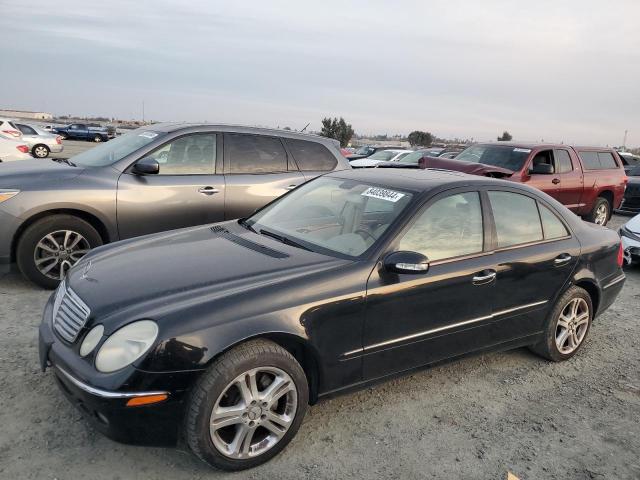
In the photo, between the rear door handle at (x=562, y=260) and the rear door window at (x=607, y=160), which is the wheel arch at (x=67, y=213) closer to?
the rear door handle at (x=562, y=260)

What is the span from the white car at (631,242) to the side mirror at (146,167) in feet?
19.3

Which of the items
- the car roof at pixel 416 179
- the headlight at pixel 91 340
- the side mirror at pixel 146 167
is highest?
the car roof at pixel 416 179

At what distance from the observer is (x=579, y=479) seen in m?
2.77

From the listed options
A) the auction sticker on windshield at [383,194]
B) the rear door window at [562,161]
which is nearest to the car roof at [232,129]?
the auction sticker on windshield at [383,194]

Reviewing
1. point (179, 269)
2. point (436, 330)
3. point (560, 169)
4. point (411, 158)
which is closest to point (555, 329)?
point (436, 330)

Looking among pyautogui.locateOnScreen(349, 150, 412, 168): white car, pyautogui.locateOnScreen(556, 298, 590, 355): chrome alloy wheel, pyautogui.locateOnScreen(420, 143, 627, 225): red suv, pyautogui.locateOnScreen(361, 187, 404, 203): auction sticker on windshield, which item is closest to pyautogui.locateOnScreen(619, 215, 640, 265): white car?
pyautogui.locateOnScreen(420, 143, 627, 225): red suv

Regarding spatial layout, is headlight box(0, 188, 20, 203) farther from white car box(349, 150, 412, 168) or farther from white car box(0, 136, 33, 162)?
white car box(349, 150, 412, 168)

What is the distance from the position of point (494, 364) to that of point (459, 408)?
829 mm

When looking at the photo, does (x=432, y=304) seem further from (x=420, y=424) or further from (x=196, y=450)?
(x=196, y=450)

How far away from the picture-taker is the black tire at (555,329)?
3.98 m

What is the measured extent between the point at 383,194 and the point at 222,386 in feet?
5.66

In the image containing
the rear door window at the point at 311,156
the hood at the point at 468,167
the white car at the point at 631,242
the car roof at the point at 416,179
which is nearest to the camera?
the car roof at the point at 416,179

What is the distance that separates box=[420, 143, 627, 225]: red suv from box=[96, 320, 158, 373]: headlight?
691cm

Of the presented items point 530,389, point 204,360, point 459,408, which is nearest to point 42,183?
Result: point 204,360
